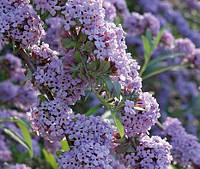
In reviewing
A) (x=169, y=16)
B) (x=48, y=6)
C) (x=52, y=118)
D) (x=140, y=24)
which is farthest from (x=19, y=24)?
(x=169, y=16)

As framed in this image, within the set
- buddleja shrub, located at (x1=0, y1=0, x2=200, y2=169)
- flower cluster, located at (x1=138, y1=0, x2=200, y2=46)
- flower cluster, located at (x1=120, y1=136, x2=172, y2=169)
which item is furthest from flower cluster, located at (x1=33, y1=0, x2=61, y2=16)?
flower cluster, located at (x1=138, y1=0, x2=200, y2=46)

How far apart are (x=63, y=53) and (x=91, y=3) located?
22 cm

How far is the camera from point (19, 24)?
1.62 metres

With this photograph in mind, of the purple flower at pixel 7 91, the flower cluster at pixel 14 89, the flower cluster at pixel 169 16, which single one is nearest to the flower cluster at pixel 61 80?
the flower cluster at pixel 14 89

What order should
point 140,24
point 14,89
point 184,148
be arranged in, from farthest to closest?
point 140,24, point 14,89, point 184,148

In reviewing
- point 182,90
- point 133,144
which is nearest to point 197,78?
point 182,90

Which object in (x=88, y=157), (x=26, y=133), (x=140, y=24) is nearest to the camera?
(x=88, y=157)

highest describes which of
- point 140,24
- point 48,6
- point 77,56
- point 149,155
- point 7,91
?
point 48,6

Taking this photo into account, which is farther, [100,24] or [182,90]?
[182,90]

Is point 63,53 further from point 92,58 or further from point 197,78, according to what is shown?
point 197,78

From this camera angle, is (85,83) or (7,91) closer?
(85,83)

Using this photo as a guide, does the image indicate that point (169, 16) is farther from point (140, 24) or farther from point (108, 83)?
point (108, 83)

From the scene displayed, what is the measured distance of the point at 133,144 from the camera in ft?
5.49

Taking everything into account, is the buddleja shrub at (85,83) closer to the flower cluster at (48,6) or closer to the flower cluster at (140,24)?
the flower cluster at (48,6)
